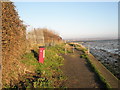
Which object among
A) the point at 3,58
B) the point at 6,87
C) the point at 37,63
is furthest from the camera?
the point at 37,63

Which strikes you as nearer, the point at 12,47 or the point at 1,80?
the point at 1,80

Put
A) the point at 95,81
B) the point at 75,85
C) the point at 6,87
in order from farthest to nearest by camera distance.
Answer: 1. the point at 95,81
2. the point at 75,85
3. the point at 6,87

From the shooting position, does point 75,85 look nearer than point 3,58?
No

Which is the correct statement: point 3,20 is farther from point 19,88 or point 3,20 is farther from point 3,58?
point 19,88

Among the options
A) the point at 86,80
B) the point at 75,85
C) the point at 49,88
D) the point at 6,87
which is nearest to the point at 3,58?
A: the point at 6,87

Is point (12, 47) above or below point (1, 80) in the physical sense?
above

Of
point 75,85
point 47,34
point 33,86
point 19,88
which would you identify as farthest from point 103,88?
point 47,34

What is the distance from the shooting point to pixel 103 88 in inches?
188

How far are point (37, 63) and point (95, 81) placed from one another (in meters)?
4.33

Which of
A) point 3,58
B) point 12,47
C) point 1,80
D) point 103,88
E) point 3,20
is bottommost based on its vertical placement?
point 103,88

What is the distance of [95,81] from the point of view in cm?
555

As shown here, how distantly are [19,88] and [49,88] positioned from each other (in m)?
1.27

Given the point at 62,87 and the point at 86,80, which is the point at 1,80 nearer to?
the point at 62,87

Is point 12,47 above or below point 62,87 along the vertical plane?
above
